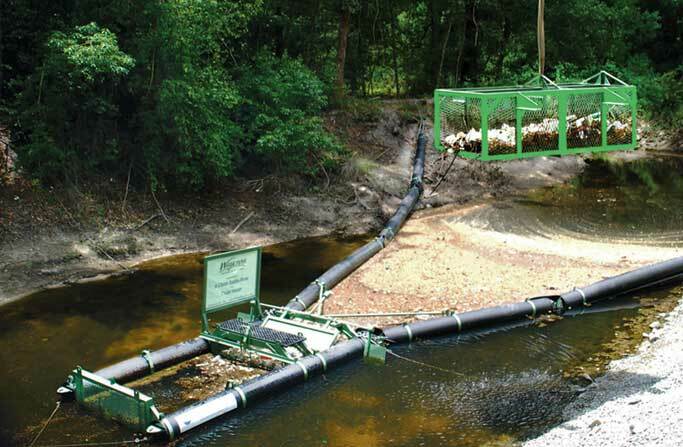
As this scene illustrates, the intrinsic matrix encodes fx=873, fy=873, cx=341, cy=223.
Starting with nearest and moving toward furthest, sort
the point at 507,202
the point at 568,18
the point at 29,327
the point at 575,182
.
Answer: the point at 29,327 < the point at 507,202 < the point at 575,182 < the point at 568,18

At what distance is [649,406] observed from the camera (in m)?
9.59

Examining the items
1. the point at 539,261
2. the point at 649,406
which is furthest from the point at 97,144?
the point at 649,406

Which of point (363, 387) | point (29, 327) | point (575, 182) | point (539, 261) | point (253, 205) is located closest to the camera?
point (363, 387)

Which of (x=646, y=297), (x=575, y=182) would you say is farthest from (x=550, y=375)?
(x=575, y=182)

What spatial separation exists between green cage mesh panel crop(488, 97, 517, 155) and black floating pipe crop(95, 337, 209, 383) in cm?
545

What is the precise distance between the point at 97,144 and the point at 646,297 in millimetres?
11504

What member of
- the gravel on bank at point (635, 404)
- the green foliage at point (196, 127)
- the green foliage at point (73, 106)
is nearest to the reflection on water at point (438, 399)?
the gravel on bank at point (635, 404)

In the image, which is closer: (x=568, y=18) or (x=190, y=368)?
(x=190, y=368)

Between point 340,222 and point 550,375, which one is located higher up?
point 340,222

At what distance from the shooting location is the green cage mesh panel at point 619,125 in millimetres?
14617

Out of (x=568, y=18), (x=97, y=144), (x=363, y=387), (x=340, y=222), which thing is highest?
(x=568, y=18)

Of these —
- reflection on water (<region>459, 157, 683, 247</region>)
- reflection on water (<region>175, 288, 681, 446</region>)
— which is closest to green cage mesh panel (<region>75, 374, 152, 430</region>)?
reflection on water (<region>175, 288, 681, 446</region>)

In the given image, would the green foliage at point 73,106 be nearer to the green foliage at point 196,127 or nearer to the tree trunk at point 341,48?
the green foliage at point 196,127

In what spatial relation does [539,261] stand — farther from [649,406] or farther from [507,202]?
[649,406]
